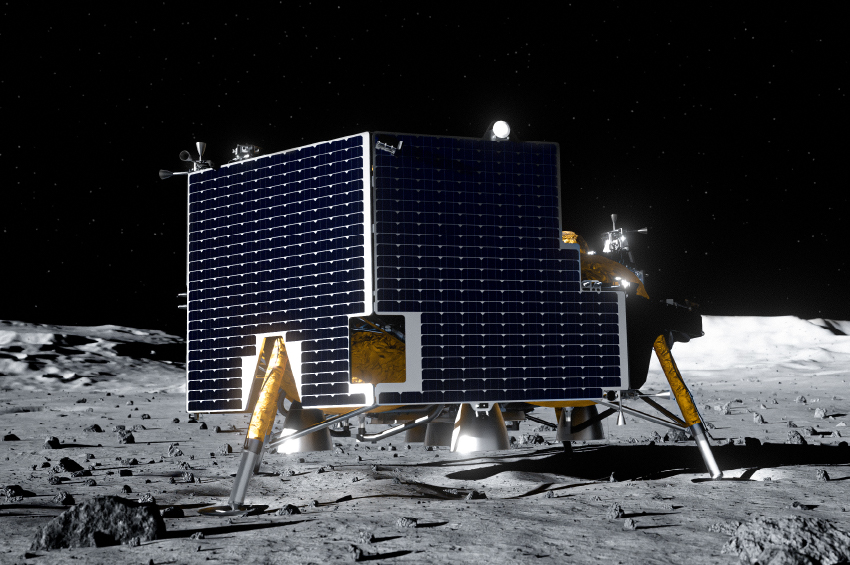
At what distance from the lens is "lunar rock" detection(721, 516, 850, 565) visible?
13.8 feet

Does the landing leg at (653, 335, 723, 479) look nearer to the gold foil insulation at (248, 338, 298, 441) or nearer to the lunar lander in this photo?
the lunar lander

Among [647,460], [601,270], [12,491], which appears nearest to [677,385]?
[601,270]

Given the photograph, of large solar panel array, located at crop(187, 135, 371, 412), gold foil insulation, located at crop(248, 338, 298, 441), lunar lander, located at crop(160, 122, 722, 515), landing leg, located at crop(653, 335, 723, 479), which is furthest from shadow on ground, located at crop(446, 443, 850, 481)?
large solar panel array, located at crop(187, 135, 371, 412)

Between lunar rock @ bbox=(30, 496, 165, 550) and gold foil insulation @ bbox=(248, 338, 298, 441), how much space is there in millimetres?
1292

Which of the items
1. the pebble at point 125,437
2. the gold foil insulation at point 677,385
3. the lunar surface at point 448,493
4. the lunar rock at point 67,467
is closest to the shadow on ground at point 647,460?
the lunar surface at point 448,493

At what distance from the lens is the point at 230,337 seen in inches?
287

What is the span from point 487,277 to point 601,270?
1.46 m

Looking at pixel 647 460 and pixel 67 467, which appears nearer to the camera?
pixel 67 467

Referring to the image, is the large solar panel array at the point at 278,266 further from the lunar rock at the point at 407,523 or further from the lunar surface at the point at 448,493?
the lunar rock at the point at 407,523

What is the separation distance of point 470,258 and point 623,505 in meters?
2.41

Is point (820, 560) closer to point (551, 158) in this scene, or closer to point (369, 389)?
point (369, 389)

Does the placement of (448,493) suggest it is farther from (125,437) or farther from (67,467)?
(125,437)

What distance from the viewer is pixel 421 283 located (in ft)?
21.2

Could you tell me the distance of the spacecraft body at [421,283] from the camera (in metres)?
6.45
